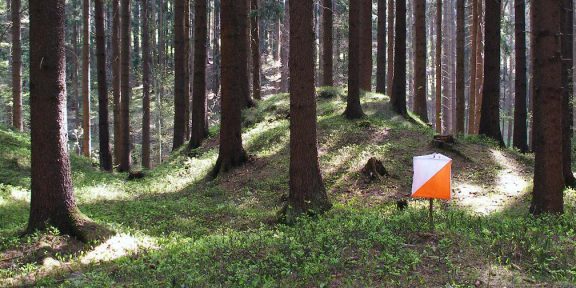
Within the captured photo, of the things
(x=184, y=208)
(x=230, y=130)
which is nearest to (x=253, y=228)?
(x=184, y=208)

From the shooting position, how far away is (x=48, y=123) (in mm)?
7707

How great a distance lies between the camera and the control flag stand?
22.7 ft

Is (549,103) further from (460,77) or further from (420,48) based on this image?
(460,77)

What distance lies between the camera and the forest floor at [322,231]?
20.2 ft

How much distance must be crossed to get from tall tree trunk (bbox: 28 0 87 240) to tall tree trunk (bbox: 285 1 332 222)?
3810mm

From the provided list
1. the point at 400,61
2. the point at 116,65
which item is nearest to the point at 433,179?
the point at 400,61

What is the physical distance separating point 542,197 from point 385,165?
5.31 metres

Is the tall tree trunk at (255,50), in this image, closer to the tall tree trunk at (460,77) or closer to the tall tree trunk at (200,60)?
the tall tree trunk at (200,60)

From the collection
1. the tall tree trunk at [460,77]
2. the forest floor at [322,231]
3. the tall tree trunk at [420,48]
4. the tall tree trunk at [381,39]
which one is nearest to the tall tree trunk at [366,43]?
the tall tree trunk at [381,39]

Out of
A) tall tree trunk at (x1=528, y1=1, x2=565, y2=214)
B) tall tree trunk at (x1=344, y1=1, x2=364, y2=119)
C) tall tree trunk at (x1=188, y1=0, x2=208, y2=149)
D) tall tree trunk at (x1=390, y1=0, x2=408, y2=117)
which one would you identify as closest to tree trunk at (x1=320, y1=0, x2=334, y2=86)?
tall tree trunk at (x1=390, y1=0, x2=408, y2=117)

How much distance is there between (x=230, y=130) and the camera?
14.8 meters

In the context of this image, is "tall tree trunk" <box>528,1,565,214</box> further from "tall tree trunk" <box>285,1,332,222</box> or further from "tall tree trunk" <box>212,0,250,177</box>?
"tall tree trunk" <box>212,0,250,177</box>

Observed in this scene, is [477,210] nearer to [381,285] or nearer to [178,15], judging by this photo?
[381,285]

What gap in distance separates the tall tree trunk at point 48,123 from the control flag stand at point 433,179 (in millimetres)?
5220
